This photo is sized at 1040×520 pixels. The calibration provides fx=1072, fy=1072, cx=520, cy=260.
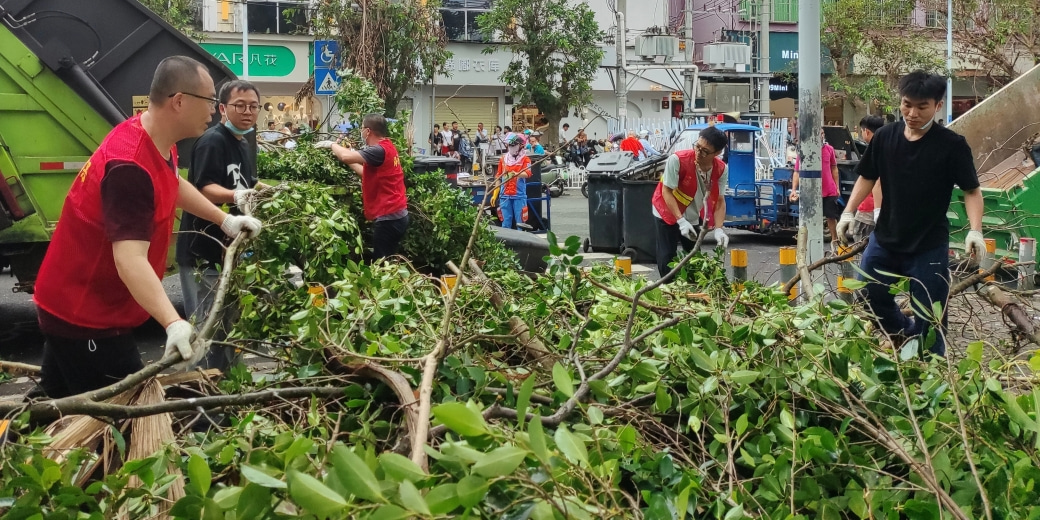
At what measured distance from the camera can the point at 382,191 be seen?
776 cm

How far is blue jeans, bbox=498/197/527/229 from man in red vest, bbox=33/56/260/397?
461 inches

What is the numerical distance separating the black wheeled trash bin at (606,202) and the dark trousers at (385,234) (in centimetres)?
502

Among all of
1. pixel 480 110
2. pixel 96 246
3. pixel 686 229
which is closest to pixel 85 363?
pixel 96 246

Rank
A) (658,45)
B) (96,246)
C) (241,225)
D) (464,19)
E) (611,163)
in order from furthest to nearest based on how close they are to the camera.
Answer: (464,19), (658,45), (611,163), (241,225), (96,246)

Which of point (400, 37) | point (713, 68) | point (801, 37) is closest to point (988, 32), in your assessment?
point (713, 68)

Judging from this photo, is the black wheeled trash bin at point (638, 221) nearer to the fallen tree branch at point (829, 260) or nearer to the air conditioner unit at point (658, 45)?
the fallen tree branch at point (829, 260)

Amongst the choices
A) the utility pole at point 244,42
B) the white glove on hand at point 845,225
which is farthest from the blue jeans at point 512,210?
the utility pole at point 244,42

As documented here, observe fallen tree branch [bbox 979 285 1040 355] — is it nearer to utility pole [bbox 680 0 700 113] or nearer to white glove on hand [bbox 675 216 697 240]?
white glove on hand [bbox 675 216 697 240]

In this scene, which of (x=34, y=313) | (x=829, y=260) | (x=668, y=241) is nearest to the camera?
(x=829, y=260)

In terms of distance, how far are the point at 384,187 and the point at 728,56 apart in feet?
83.2

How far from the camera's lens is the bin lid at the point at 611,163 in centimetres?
1270

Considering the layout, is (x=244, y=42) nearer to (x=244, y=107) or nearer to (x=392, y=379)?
(x=244, y=107)

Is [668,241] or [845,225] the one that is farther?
[668,241]

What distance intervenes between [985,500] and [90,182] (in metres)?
2.69
